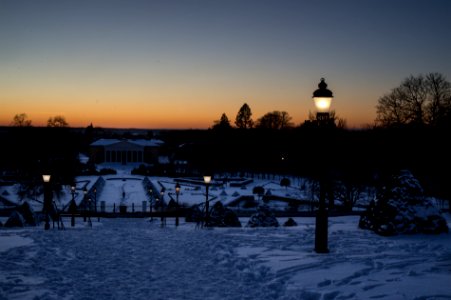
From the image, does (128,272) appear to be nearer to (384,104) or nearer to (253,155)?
(384,104)

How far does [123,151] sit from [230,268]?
109788 mm

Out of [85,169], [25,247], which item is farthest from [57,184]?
[85,169]

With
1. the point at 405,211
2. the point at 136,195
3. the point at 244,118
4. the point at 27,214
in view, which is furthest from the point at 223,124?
the point at 405,211

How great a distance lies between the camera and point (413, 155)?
3631 cm

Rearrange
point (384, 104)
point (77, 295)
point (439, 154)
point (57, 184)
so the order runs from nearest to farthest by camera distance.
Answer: point (77, 295)
point (439, 154)
point (57, 184)
point (384, 104)

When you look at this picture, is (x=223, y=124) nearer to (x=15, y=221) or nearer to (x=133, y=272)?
(x=15, y=221)

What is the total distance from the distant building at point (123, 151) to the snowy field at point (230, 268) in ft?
343

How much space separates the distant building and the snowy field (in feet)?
343

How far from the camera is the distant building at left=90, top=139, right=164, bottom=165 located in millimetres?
113188

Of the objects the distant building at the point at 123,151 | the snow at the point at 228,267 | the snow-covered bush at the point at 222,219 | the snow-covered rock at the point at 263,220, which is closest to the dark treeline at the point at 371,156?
the snow at the point at 228,267

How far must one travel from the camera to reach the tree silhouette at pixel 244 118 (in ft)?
430

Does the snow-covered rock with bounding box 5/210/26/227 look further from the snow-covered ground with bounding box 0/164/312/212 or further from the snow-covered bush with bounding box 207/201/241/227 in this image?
the snow-covered ground with bounding box 0/164/312/212

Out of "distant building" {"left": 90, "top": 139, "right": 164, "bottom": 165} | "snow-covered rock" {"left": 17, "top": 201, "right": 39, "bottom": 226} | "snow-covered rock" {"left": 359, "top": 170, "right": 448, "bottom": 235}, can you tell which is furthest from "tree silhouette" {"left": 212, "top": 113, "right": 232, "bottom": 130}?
"snow-covered rock" {"left": 359, "top": 170, "right": 448, "bottom": 235}

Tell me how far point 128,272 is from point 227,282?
2.16 meters
